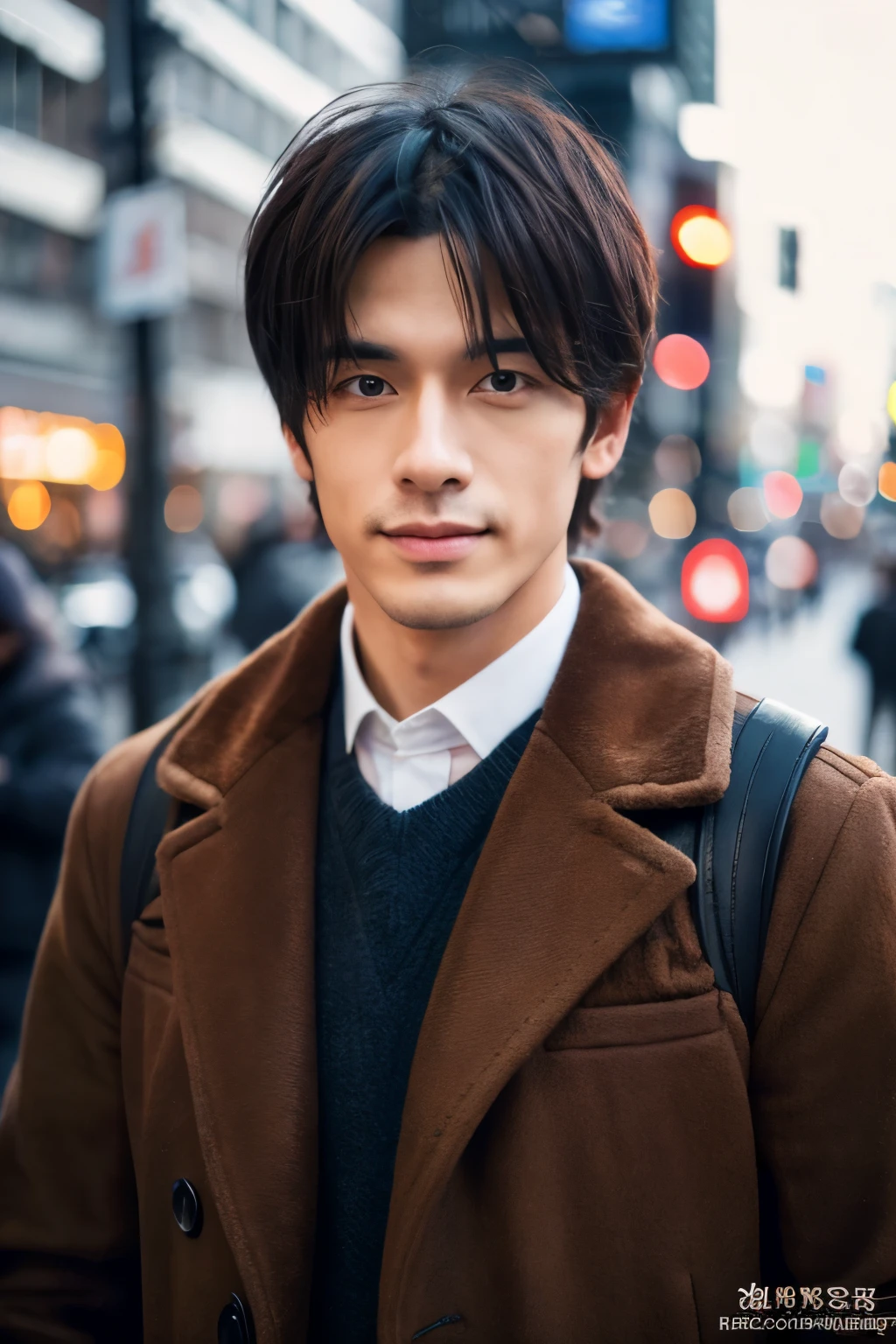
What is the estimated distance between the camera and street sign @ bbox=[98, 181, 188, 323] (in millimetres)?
6109

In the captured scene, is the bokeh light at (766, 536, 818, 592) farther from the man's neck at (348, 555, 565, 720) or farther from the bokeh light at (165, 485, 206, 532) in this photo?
the man's neck at (348, 555, 565, 720)

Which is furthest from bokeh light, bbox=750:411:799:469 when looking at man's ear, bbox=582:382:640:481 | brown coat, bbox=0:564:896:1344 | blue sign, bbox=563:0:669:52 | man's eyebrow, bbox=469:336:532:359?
brown coat, bbox=0:564:896:1344

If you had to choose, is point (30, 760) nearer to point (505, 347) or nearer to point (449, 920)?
point (449, 920)

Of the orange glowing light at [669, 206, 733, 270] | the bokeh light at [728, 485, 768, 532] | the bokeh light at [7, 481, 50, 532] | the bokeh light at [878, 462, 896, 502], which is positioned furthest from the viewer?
the bokeh light at [728, 485, 768, 532]

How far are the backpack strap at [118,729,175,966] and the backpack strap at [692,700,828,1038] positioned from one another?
36.9 inches

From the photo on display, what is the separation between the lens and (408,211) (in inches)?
64.9

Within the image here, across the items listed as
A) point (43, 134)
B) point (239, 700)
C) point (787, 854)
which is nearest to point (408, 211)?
point (239, 700)

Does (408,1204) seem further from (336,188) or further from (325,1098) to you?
(336,188)

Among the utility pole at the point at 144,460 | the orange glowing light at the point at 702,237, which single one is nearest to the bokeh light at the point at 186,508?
the utility pole at the point at 144,460

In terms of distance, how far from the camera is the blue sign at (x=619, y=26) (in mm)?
4363

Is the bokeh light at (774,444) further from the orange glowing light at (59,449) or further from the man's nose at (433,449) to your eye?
the man's nose at (433,449)

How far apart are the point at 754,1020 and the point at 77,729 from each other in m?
3.02

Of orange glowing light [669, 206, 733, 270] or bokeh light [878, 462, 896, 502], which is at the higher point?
orange glowing light [669, 206, 733, 270]

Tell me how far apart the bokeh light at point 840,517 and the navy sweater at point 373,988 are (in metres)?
45.2
